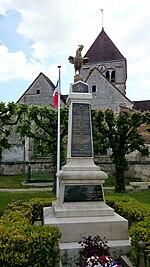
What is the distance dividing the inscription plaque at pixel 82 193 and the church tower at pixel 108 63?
1467 inches

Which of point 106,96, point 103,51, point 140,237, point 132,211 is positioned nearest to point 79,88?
point 132,211

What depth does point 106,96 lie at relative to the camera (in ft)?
110

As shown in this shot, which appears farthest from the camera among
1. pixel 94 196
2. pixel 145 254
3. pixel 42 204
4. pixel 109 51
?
pixel 109 51

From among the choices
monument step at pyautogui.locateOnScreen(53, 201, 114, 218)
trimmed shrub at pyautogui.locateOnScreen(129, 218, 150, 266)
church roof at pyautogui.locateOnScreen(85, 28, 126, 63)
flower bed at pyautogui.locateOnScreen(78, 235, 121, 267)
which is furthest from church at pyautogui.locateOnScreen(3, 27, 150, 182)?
flower bed at pyautogui.locateOnScreen(78, 235, 121, 267)

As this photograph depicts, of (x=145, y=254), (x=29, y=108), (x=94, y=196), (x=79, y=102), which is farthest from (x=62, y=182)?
(x=29, y=108)

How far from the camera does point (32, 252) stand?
4.65m

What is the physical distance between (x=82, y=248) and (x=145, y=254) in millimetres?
1218

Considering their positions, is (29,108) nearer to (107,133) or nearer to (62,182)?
(107,133)

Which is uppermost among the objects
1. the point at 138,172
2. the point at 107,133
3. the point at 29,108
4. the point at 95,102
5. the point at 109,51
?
the point at 109,51

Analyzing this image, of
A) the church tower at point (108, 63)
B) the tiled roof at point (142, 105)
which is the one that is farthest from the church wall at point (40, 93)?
the tiled roof at point (142, 105)

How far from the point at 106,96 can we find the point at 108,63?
12243mm

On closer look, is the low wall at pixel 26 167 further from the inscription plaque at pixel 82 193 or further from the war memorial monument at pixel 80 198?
the inscription plaque at pixel 82 193

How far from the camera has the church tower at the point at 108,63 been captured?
142 ft

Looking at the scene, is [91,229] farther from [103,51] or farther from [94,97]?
[103,51]
